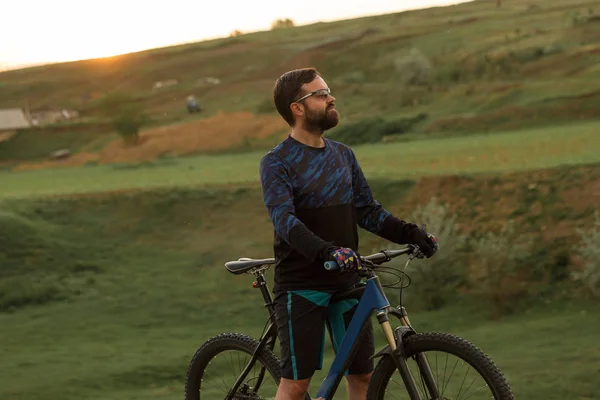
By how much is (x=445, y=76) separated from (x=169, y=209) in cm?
3710

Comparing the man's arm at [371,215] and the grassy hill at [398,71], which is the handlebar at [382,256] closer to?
the man's arm at [371,215]

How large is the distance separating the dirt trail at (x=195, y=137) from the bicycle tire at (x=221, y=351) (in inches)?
1638

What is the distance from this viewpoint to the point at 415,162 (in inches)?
958

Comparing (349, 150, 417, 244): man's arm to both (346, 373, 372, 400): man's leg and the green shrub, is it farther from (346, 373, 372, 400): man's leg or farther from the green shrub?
the green shrub

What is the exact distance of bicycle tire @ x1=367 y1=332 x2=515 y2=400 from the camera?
4.95 m

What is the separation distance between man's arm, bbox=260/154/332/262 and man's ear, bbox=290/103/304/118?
0.82 ft

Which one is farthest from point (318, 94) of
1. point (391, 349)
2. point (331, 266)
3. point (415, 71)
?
point (415, 71)

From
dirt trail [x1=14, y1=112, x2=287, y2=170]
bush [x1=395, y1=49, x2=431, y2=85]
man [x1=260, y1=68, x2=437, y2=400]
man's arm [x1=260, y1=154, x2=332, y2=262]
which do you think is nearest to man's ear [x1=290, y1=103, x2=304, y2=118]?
man [x1=260, y1=68, x2=437, y2=400]

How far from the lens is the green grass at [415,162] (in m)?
21.9

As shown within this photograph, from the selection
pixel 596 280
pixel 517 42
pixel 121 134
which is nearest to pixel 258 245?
pixel 596 280

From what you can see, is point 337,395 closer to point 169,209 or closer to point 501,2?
point 169,209

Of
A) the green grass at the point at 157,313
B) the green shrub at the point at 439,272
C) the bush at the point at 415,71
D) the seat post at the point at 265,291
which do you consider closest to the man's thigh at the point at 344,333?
the seat post at the point at 265,291

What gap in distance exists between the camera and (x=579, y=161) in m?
19.9

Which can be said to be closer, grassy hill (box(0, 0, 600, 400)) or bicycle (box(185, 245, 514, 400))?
bicycle (box(185, 245, 514, 400))
